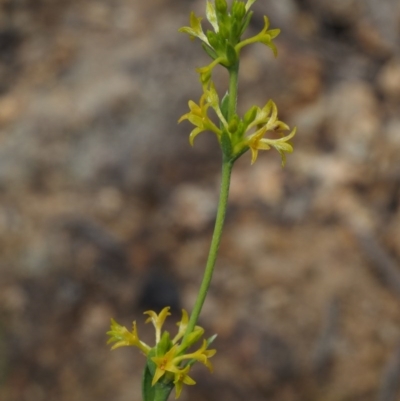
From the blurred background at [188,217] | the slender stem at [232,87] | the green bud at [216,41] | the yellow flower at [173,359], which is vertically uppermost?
the blurred background at [188,217]

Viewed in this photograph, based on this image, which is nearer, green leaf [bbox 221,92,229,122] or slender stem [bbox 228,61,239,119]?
slender stem [bbox 228,61,239,119]

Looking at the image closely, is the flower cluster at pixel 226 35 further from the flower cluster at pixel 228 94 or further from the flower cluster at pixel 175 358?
the flower cluster at pixel 175 358

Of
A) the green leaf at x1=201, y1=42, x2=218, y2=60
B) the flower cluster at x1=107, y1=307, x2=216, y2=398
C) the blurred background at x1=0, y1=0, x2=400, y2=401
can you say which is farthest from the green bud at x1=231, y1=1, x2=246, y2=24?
the blurred background at x1=0, y1=0, x2=400, y2=401

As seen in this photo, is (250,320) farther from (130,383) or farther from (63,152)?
(63,152)

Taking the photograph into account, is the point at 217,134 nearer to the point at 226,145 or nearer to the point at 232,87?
the point at 226,145

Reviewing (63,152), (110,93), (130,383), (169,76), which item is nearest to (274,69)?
(169,76)

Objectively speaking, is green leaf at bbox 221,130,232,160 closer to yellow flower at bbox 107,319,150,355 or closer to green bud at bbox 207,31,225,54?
green bud at bbox 207,31,225,54

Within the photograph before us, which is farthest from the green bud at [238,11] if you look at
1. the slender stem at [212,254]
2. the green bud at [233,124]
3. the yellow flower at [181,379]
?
the yellow flower at [181,379]

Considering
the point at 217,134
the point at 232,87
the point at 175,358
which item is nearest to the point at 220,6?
the point at 232,87
